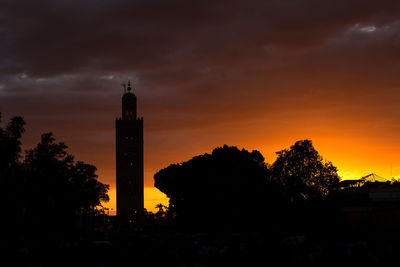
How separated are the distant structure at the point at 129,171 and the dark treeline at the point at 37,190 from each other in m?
57.7

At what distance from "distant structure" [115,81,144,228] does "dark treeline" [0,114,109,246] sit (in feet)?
189

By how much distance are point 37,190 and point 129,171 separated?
73820mm

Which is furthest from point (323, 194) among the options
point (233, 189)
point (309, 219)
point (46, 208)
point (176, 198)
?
point (46, 208)

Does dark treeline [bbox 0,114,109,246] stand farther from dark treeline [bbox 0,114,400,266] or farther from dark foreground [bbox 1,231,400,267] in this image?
dark foreground [bbox 1,231,400,267]

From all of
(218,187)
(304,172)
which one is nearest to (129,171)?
(304,172)

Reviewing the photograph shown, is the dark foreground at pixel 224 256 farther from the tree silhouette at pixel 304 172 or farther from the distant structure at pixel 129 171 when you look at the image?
the distant structure at pixel 129 171

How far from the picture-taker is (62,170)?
57.1m

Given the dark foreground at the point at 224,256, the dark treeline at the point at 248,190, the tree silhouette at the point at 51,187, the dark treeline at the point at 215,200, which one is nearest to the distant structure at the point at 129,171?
the dark treeline at the point at 215,200

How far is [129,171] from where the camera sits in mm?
124062

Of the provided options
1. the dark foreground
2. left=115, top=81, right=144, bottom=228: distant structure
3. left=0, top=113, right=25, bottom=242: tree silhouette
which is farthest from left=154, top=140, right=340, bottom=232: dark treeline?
left=115, top=81, right=144, bottom=228: distant structure

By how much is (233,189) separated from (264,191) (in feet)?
10.2

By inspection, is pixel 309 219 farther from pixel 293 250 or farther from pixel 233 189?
pixel 293 250

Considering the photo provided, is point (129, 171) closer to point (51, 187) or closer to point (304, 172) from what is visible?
point (304, 172)

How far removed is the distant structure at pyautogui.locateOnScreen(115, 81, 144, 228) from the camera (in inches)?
4803
